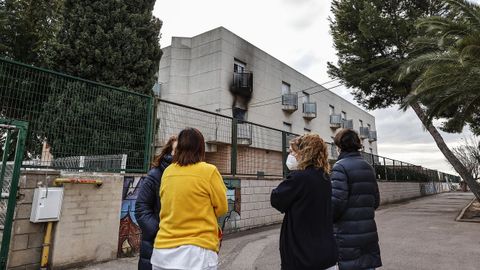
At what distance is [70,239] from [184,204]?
3.69 meters

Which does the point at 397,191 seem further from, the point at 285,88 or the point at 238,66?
the point at 238,66

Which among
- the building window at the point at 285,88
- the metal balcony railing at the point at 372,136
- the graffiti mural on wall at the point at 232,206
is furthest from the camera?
the metal balcony railing at the point at 372,136

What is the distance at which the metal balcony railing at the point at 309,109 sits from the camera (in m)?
24.7

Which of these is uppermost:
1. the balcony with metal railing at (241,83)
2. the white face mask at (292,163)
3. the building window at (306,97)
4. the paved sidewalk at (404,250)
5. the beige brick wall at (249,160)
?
the building window at (306,97)

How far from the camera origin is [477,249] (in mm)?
6094

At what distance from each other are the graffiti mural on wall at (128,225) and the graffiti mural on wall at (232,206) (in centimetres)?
264

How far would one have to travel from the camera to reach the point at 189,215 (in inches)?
80.0

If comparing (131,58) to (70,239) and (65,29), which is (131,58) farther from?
(70,239)

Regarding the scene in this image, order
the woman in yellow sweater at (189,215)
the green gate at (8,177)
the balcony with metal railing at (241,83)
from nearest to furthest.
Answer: the woman in yellow sweater at (189,215) < the green gate at (8,177) < the balcony with metal railing at (241,83)

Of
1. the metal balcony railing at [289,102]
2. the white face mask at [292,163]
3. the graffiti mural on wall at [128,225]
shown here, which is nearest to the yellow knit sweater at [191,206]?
the white face mask at [292,163]

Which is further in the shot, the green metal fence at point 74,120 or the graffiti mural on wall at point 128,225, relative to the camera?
the graffiti mural on wall at point 128,225

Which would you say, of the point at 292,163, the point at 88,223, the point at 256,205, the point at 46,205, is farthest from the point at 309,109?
the point at 292,163

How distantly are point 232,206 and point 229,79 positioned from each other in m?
11.7

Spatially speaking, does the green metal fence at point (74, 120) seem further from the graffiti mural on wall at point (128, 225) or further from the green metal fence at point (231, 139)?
the green metal fence at point (231, 139)
